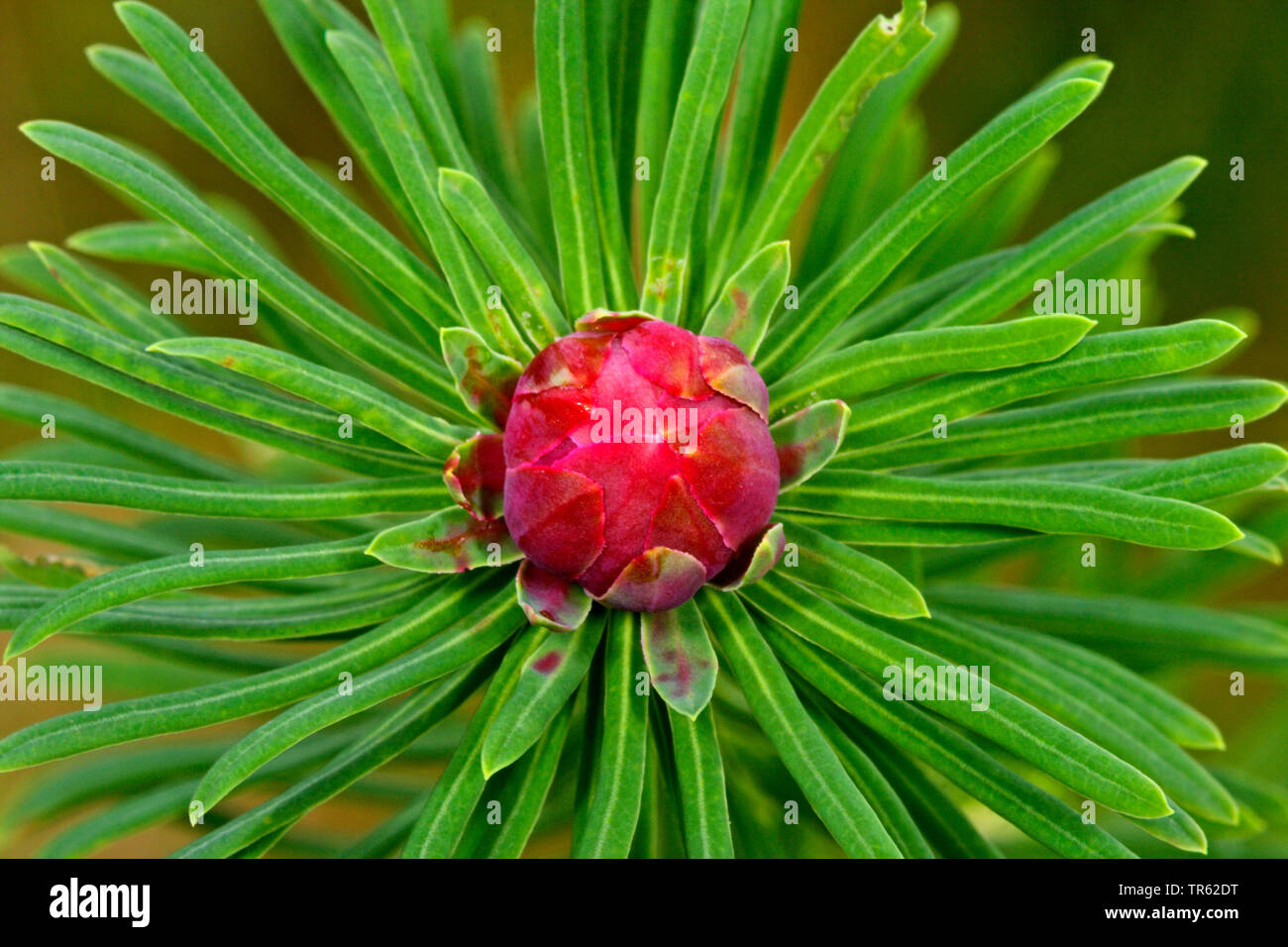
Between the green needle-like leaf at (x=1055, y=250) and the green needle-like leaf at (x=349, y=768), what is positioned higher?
the green needle-like leaf at (x=1055, y=250)

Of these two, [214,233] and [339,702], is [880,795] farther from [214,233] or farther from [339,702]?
[214,233]

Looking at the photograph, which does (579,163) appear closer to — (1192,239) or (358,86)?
(358,86)

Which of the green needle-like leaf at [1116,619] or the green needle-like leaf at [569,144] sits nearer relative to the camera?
the green needle-like leaf at [569,144]

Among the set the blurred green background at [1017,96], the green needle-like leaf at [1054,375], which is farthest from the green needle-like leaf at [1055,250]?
the blurred green background at [1017,96]

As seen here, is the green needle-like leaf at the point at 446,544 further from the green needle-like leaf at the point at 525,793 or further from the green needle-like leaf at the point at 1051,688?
the green needle-like leaf at the point at 1051,688

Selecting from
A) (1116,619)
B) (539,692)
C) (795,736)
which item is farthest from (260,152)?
(1116,619)

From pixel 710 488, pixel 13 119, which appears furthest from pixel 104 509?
pixel 710 488

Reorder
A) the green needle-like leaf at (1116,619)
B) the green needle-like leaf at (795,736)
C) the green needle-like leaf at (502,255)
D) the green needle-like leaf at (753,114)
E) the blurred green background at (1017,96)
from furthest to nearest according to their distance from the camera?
the blurred green background at (1017,96) → the green needle-like leaf at (1116,619) → the green needle-like leaf at (753,114) → the green needle-like leaf at (502,255) → the green needle-like leaf at (795,736)

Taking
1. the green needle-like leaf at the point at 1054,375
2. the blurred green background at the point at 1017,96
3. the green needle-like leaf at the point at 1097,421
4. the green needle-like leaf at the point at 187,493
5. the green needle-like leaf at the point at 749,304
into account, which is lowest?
the green needle-like leaf at the point at 187,493

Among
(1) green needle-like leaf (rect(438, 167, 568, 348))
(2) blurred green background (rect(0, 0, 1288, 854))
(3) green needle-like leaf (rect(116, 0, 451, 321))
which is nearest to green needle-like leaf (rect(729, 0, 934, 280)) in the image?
(1) green needle-like leaf (rect(438, 167, 568, 348))
